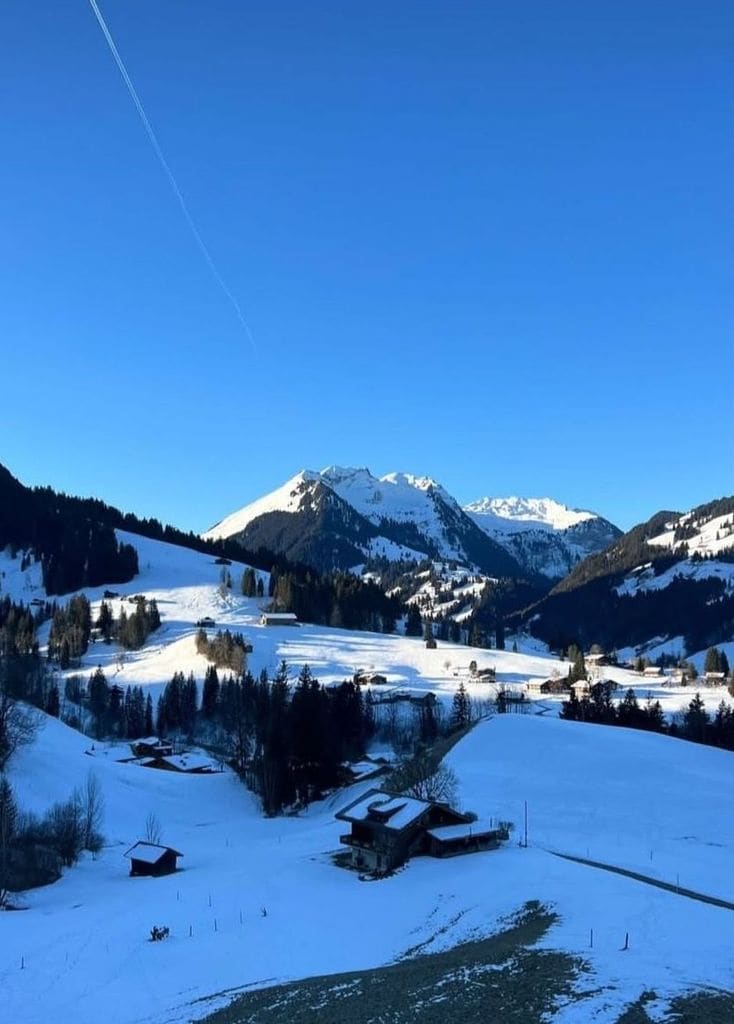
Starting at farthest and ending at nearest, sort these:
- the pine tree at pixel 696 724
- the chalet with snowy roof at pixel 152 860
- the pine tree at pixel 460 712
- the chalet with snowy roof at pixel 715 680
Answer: the chalet with snowy roof at pixel 715 680 < the pine tree at pixel 460 712 < the pine tree at pixel 696 724 < the chalet with snowy roof at pixel 152 860

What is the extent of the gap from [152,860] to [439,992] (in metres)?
38.9

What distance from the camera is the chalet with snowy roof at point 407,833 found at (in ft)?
173

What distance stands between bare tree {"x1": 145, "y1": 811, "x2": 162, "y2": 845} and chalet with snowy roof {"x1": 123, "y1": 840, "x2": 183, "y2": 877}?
1126 centimetres

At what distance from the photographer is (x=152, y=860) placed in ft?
193

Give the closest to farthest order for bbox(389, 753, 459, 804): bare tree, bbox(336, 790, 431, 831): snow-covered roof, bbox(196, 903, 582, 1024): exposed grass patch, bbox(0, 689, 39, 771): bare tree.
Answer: bbox(196, 903, 582, 1024): exposed grass patch
bbox(336, 790, 431, 831): snow-covered roof
bbox(389, 753, 459, 804): bare tree
bbox(0, 689, 39, 771): bare tree

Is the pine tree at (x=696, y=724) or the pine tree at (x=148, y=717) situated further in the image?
the pine tree at (x=148, y=717)

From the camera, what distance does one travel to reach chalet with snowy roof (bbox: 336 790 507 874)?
173 ft

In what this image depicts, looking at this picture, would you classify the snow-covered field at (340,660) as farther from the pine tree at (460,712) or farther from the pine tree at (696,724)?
the pine tree at (696,724)

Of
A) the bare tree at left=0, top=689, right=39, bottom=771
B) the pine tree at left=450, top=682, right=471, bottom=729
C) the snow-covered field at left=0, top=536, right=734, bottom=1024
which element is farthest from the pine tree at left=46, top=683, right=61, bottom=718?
the pine tree at left=450, top=682, right=471, bottom=729

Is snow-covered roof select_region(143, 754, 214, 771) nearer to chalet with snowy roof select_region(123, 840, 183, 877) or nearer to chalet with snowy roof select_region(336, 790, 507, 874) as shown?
chalet with snowy roof select_region(123, 840, 183, 877)

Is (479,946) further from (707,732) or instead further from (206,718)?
(206,718)

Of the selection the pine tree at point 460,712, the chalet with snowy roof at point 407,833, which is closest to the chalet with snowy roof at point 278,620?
the pine tree at point 460,712

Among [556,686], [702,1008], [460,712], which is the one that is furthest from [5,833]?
[556,686]

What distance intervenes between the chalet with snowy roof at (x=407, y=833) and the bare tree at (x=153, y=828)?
24.8m
